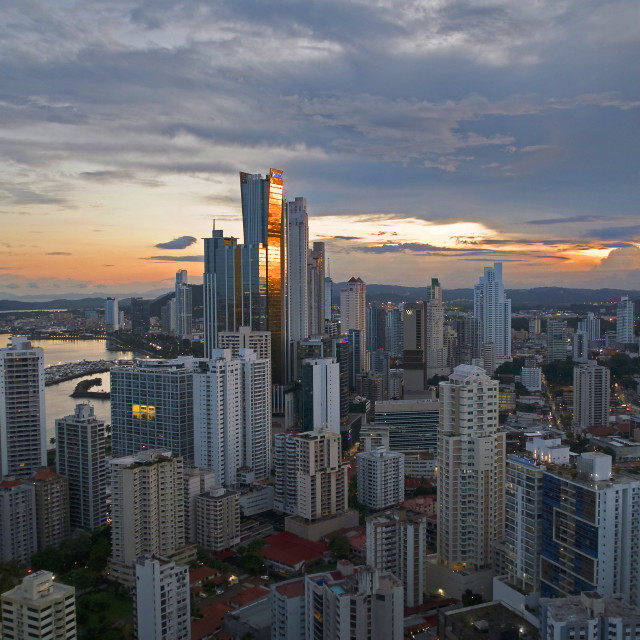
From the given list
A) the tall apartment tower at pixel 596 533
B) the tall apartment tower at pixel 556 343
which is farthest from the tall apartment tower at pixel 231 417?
the tall apartment tower at pixel 556 343

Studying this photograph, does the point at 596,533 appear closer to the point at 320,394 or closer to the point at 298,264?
the point at 320,394

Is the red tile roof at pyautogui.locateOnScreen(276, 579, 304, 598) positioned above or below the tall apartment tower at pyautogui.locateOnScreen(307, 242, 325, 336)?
below

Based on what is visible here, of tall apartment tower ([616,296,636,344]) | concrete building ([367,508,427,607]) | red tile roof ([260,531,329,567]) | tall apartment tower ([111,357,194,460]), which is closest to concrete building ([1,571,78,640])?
concrete building ([367,508,427,607])

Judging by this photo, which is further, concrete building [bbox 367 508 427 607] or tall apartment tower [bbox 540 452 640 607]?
concrete building [bbox 367 508 427 607]

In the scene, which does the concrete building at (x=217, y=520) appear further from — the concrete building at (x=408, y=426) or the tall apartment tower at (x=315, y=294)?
the tall apartment tower at (x=315, y=294)

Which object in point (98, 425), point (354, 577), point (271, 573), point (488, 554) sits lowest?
point (271, 573)

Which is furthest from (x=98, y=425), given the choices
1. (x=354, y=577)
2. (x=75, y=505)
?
(x=354, y=577)

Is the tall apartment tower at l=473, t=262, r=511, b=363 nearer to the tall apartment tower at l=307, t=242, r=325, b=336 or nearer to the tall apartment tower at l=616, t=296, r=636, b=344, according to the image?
the tall apartment tower at l=616, t=296, r=636, b=344

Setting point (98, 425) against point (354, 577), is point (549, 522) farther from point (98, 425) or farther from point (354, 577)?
point (98, 425)
